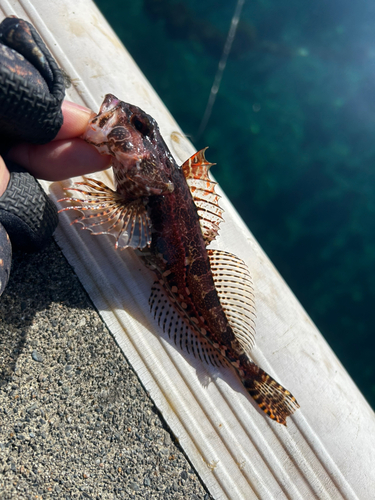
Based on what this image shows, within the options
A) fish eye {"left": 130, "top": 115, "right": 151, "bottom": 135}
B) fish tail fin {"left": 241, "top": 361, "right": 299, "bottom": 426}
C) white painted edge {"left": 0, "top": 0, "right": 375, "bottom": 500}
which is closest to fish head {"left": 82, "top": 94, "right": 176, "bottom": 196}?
fish eye {"left": 130, "top": 115, "right": 151, "bottom": 135}

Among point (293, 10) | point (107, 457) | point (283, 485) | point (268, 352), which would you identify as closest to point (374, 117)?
point (293, 10)

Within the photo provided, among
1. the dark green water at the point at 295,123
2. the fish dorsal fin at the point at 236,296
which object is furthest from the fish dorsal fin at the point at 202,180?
the dark green water at the point at 295,123

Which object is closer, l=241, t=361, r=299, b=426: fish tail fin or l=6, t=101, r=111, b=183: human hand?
l=6, t=101, r=111, b=183: human hand

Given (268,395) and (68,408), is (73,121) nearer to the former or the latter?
(68,408)

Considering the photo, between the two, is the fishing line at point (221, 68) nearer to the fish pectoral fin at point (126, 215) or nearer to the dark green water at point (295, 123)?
the dark green water at point (295, 123)

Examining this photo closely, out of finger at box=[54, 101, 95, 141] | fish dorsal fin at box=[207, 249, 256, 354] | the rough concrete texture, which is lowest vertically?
the rough concrete texture

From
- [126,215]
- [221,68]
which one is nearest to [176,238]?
[126,215]

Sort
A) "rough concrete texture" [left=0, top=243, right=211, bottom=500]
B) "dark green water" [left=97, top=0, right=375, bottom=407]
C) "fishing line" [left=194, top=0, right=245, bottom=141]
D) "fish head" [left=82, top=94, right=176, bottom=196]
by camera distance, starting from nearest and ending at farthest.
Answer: "rough concrete texture" [left=0, top=243, right=211, bottom=500]
"fish head" [left=82, top=94, right=176, bottom=196]
"dark green water" [left=97, top=0, right=375, bottom=407]
"fishing line" [left=194, top=0, right=245, bottom=141]

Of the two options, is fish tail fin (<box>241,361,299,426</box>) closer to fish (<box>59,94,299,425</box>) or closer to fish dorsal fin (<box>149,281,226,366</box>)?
fish (<box>59,94,299,425</box>)
